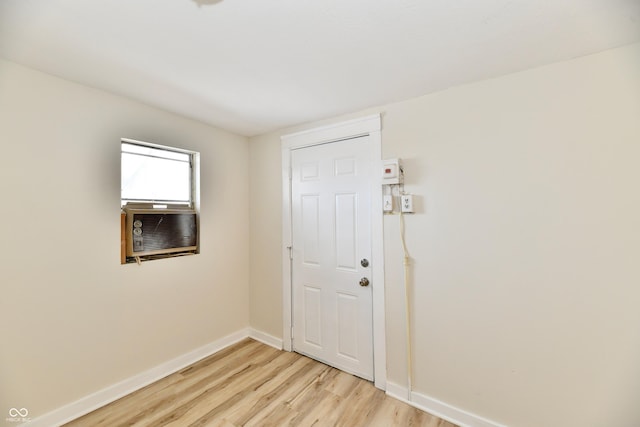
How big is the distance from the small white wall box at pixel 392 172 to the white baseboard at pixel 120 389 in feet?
7.83

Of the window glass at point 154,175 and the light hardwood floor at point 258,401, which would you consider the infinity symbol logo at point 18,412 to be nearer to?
the light hardwood floor at point 258,401

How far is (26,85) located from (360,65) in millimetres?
2113

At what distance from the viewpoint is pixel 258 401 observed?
1987 mm

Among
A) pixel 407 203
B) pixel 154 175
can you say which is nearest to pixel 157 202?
pixel 154 175

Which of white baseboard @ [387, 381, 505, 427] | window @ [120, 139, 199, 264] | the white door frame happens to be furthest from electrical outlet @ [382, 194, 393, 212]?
window @ [120, 139, 199, 264]

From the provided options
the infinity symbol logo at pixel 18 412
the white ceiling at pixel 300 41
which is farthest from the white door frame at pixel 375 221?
the infinity symbol logo at pixel 18 412

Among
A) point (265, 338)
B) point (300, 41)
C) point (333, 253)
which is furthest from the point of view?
point (265, 338)

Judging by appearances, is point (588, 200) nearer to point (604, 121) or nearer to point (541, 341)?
point (604, 121)

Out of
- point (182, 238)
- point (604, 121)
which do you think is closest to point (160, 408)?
point (182, 238)

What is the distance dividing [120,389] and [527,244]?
123 inches

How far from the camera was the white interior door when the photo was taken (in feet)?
7.44

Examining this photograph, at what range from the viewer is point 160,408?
74.6 inches

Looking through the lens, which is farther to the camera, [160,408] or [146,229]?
[146,229]

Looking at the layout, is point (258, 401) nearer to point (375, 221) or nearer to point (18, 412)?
point (18, 412)
